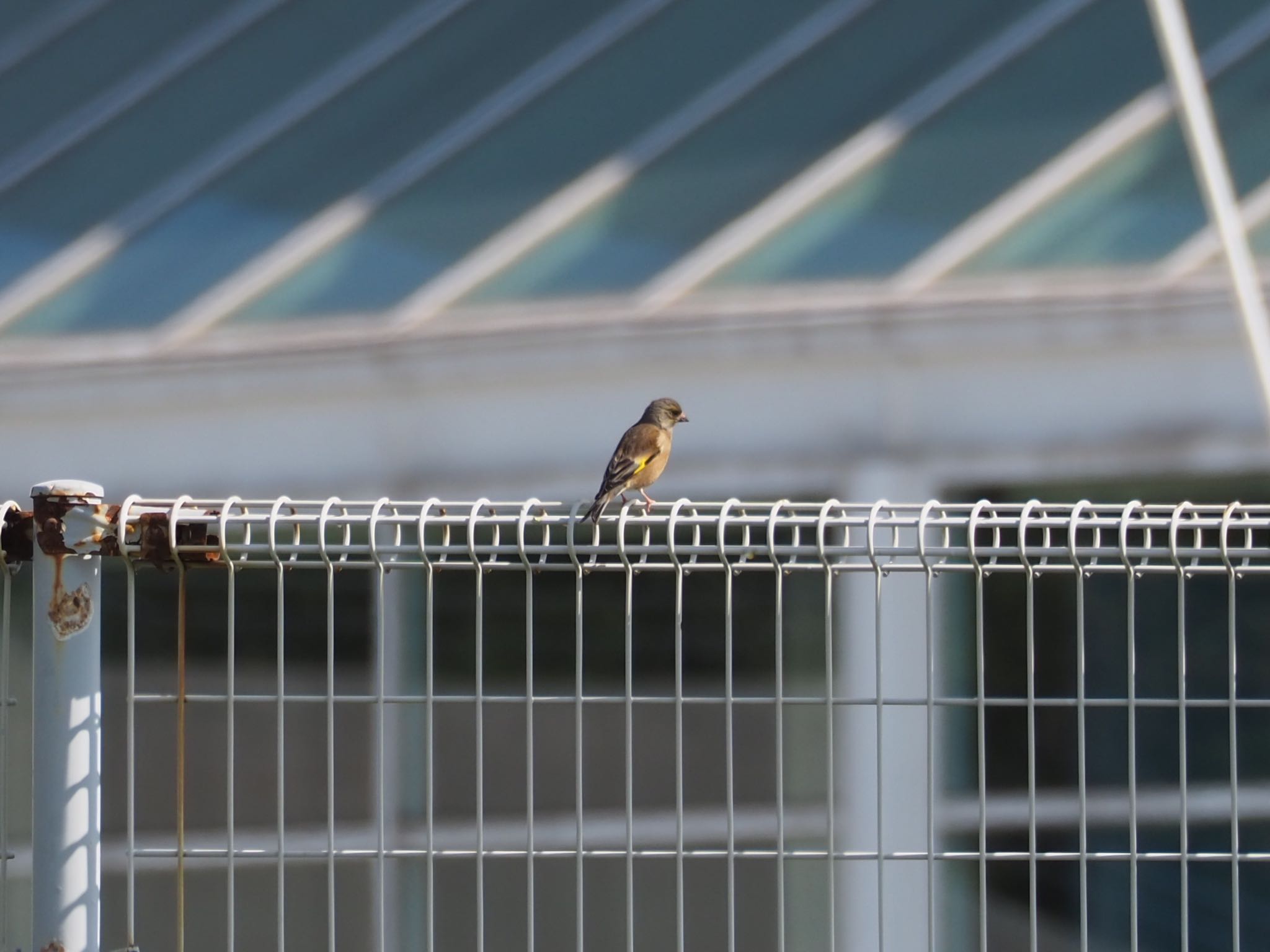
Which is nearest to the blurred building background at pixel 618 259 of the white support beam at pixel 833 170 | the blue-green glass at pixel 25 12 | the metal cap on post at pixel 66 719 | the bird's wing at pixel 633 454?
the white support beam at pixel 833 170

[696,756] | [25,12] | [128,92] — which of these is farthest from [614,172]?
[25,12]

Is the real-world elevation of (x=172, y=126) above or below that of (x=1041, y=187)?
above

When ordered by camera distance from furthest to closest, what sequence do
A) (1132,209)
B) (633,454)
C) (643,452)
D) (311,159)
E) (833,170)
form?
1. (311,159)
2. (833,170)
3. (1132,209)
4. (643,452)
5. (633,454)

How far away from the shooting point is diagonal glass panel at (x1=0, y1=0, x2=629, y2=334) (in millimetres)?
6586

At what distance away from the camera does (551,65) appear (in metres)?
6.86

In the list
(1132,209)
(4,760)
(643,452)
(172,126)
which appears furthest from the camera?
(172,126)

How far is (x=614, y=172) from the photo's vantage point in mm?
6594

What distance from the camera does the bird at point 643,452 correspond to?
4.00m

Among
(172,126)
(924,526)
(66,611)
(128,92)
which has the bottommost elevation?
(66,611)

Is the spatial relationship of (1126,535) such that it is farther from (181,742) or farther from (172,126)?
(172,126)

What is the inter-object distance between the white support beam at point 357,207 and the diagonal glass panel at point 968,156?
1.25 metres

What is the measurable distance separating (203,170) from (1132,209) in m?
3.76

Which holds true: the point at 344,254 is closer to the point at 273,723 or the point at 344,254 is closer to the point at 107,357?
the point at 107,357

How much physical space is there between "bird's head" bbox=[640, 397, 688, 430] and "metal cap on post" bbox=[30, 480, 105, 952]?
2.59 m
